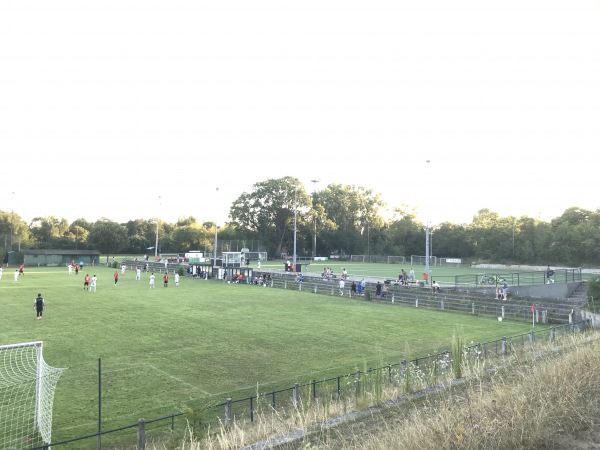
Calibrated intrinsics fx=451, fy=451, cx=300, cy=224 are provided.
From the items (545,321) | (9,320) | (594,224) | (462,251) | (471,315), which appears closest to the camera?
(9,320)

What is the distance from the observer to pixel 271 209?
9569 centimetres

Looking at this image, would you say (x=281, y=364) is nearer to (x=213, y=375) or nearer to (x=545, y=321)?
(x=213, y=375)

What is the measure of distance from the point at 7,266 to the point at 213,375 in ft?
222

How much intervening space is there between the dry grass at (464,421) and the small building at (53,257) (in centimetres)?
6969

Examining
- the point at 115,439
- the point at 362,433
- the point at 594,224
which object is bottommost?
the point at 115,439

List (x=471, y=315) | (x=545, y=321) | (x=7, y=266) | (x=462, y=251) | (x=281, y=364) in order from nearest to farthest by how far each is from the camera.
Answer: (x=281, y=364) < (x=545, y=321) < (x=471, y=315) < (x=7, y=266) < (x=462, y=251)

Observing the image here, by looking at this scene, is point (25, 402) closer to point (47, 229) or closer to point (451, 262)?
point (451, 262)

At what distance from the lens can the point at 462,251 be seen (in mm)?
95062

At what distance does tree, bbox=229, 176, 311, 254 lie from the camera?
312 feet

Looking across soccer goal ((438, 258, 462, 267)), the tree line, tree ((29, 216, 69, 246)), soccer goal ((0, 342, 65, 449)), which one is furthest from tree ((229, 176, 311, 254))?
soccer goal ((0, 342, 65, 449))

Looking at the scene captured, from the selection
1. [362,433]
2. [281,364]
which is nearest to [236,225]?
[281,364]

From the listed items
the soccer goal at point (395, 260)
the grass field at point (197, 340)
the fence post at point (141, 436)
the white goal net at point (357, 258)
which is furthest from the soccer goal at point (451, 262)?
the fence post at point (141, 436)

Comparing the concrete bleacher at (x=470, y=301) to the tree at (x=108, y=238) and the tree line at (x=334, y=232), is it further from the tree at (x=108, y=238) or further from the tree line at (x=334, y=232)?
the tree at (x=108, y=238)

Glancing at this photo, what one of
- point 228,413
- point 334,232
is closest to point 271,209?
point 334,232
